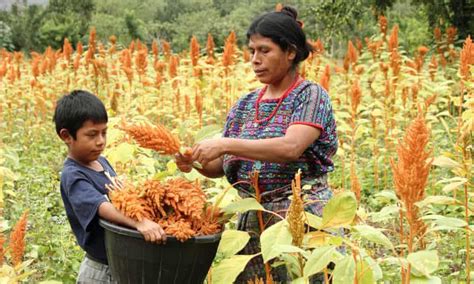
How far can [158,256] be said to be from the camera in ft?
6.20

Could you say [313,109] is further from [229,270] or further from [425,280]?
[425,280]

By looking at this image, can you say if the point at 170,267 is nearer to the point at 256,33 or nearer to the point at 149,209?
the point at 149,209

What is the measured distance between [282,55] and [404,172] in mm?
1030

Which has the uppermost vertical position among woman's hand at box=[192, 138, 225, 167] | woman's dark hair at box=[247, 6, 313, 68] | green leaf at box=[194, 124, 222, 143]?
woman's dark hair at box=[247, 6, 313, 68]

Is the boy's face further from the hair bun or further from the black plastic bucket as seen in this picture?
the hair bun

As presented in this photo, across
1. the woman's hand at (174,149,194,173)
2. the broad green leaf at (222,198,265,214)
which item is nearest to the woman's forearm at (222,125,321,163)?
the woman's hand at (174,149,194,173)

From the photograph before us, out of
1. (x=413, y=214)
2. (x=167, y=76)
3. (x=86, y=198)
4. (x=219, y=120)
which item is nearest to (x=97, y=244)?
(x=86, y=198)

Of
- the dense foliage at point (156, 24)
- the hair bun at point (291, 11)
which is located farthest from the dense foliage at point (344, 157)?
the dense foliage at point (156, 24)

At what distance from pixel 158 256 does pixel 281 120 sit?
73 cm

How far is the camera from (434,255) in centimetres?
154

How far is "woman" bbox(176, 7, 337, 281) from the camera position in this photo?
2.37 m

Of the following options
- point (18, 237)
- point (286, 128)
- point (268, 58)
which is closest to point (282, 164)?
point (286, 128)

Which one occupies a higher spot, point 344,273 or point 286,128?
point 286,128

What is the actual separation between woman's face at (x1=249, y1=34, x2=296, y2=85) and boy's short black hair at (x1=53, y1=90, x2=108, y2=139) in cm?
56
